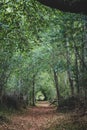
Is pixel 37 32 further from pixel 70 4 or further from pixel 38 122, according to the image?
pixel 70 4

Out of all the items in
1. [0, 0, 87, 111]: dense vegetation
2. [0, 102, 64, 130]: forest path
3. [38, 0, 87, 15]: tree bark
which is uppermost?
[0, 0, 87, 111]: dense vegetation

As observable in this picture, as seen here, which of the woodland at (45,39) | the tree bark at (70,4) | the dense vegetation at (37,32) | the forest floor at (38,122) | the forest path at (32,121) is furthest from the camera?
the forest path at (32,121)

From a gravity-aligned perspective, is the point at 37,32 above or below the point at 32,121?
above

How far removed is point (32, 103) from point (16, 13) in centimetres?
3848

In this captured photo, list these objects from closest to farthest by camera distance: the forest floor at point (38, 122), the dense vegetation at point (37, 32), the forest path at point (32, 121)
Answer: the dense vegetation at point (37, 32) < the forest floor at point (38, 122) < the forest path at point (32, 121)

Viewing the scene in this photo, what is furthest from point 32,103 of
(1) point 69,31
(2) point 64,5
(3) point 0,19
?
(2) point 64,5

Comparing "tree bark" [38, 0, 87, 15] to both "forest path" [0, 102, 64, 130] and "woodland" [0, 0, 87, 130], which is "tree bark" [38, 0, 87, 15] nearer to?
"woodland" [0, 0, 87, 130]

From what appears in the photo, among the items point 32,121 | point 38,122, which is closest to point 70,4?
point 38,122

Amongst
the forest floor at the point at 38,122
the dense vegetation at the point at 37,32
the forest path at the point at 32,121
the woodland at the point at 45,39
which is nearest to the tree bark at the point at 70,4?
the woodland at the point at 45,39

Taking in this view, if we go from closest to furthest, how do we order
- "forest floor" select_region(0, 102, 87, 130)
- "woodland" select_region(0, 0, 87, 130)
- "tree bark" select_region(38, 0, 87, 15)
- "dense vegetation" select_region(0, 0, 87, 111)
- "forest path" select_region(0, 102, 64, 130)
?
"tree bark" select_region(38, 0, 87, 15)
"woodland" select_region(0, 0, 87, 130)
"dense vegetation" select_region(0, 0, 87, 111)
"forest floor" select_region(0, 102, 87, 130)
"forest path" select_region(0, 102, 64, 130)

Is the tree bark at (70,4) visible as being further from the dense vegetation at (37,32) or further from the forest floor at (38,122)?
the forest floor at (38,122)

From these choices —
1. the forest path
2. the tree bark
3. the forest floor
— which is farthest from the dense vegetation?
the tree bark

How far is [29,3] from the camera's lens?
1305 cm

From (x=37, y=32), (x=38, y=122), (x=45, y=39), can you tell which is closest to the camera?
(x=37, y=32)
